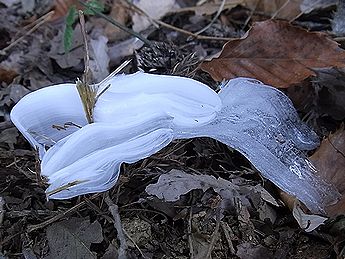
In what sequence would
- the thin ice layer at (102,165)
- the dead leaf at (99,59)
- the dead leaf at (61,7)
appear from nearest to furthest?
the thin ice layer at (102,165)
the dead leaf at (99,59)
the dead leaf at (61,7)

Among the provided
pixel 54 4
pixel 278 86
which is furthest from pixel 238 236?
pixel 54 4

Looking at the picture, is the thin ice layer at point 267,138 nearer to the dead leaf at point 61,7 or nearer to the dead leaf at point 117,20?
the dead leaf at point 117,20

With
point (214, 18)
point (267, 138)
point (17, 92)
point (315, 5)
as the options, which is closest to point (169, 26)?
point (214, 18)

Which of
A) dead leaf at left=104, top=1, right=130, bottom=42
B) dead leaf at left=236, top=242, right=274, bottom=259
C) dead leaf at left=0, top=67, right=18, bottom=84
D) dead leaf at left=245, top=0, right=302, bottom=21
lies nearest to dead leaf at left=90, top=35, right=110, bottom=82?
dead leaf at left=104, top=1, right=130, bottom=42

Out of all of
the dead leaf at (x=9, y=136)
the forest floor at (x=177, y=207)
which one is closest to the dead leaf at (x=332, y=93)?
the forest floor at (x=177, y=207)

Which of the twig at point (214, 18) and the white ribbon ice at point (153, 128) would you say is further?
the twig at point (214, 18)

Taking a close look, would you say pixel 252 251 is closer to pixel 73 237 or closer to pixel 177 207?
pixel 177 207

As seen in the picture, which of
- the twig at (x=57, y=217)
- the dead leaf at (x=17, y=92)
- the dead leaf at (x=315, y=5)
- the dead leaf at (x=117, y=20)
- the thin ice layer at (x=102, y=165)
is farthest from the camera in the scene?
the dead leaf at (x=117, y=20)
